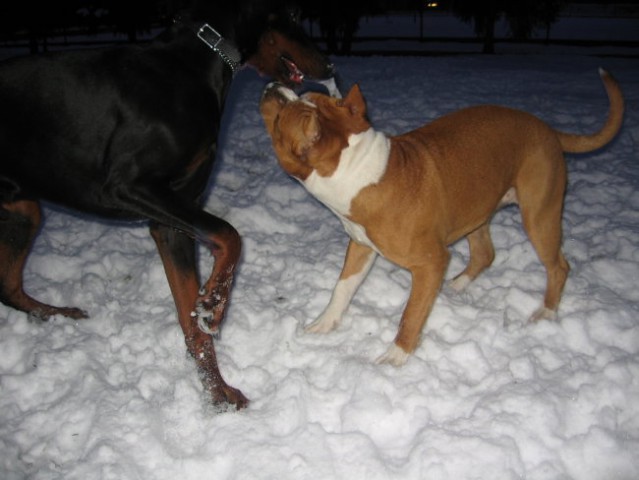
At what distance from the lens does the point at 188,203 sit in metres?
2.69

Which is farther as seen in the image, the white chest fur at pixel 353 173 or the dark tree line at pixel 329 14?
the dark tree line at pixel 329 14

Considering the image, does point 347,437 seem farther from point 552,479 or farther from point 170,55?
point 170,55

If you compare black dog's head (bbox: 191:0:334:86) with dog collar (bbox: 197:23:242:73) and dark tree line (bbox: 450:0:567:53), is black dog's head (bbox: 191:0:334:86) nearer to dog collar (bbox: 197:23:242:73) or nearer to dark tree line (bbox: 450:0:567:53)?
dog collar (bbox: 197:23:242:73)

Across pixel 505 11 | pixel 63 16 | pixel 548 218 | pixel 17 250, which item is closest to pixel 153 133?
pixel 17 250

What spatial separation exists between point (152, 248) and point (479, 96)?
7411 millimetres

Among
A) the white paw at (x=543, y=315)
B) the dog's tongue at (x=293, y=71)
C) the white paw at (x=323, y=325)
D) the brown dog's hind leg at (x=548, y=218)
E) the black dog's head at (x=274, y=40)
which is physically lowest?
the white paw at (x=323, y=325)

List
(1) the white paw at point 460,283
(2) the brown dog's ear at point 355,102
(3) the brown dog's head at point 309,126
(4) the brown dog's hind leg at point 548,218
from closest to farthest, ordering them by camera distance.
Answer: (3) the brown dog's head at point 309,126 → (2) the brown dog's ear at point 355,102 → (4) the brown dog's hind leg at point 548,218 → (1) the white paw at point 460,283

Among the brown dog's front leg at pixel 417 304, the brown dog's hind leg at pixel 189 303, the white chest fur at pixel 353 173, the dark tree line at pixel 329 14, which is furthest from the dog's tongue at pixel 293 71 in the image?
the dark tree line at pixel 329 14

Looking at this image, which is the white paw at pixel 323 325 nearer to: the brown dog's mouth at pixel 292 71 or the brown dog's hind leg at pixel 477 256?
the brown dog's hind leg at pixel 477 256

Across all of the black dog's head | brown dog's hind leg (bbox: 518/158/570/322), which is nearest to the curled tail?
brown dog's hind leg (bbox: 518/158/570/322)

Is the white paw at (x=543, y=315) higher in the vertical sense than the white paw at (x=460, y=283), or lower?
higher

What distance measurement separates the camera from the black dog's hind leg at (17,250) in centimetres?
346

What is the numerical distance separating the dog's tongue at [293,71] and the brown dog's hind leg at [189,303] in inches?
44.4

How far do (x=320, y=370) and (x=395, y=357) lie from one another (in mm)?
443
